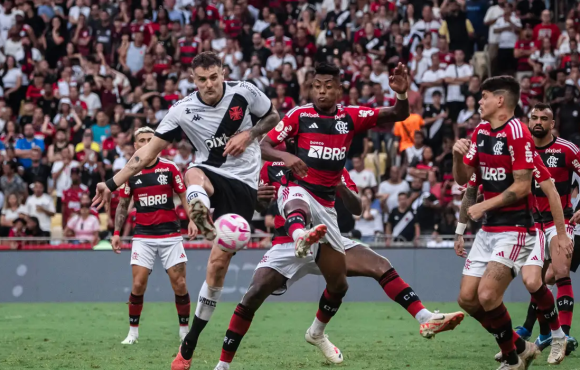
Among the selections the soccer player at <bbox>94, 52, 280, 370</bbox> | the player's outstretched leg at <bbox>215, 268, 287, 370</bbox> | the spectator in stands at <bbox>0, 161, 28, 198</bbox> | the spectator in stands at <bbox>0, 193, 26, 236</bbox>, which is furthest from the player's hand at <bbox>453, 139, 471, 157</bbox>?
the spectator in stands at <bbox>0, 161, 28, 198</bbox>

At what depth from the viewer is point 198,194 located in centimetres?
775

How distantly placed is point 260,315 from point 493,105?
8.08m

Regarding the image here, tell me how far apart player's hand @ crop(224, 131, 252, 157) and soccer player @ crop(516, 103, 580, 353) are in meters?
3.59

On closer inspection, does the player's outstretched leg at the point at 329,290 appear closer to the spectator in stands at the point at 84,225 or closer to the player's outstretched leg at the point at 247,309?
the player's outstretched leg at the point at 247,309

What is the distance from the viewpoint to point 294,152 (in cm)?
879

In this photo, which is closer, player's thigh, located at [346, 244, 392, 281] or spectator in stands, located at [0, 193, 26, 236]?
player's thigh, located at [346, 244, 392, 281]

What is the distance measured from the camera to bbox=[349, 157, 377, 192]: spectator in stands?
62.7 feet

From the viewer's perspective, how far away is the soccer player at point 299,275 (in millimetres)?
8016

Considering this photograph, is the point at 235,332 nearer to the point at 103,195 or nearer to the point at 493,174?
the point at 103,195

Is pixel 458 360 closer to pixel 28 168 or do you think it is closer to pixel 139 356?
pixel 139 356

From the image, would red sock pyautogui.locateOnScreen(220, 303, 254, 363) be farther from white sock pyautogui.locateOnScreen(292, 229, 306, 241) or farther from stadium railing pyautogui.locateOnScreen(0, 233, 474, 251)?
stadium railing pyautogui.locateOnScreen(0, 233, 474, 251)

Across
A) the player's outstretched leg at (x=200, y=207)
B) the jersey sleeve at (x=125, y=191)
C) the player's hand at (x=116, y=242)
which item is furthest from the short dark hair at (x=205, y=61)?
the player's hand at (x=116, y=242)

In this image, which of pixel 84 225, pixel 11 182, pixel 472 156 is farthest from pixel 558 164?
pixel 11 182

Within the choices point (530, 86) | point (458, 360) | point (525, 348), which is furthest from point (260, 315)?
point (530, 86)
